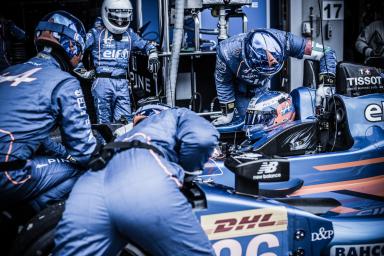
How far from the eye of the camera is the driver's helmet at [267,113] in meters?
3.65

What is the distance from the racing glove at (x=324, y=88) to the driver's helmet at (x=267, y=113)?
32 cm

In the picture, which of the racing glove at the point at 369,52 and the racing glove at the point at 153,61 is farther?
the racing glove at the point at 369,52

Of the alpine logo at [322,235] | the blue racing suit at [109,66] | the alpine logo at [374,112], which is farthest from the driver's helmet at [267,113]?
the blue racing suit at [109,66]

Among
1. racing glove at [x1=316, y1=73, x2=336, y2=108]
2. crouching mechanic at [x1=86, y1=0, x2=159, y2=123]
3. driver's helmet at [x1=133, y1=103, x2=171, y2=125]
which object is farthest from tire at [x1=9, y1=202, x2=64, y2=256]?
crouching mechanic at [x1=86, y1=0, x2=159, y2=123]

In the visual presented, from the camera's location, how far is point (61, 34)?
2748 millimetres

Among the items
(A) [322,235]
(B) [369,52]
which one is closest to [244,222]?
(A) [322,235]

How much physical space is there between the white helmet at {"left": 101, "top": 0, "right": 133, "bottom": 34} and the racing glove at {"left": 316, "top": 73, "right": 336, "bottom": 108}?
288 centimetres

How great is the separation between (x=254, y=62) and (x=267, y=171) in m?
1.51

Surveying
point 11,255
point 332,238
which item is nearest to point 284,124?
point 332,238

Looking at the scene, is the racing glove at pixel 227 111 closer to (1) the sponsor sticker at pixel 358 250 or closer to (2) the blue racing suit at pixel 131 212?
(1) the sponsor sticker at pixel 358 250

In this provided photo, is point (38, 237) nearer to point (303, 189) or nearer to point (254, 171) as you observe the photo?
point (254, 171)

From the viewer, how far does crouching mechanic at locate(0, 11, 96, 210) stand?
2371 millimetres

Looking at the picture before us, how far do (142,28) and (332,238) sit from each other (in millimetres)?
5321

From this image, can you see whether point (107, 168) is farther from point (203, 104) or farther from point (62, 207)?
point (203, 104)
